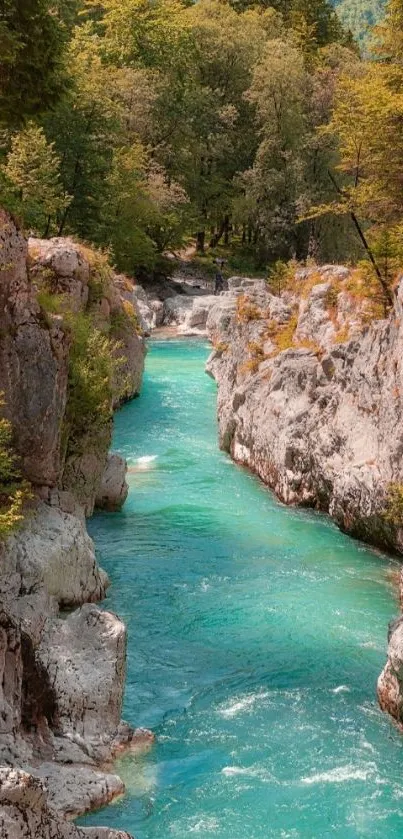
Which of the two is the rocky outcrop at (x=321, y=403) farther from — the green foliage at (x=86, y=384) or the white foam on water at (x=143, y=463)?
the green foliage at (x=86, y=384)

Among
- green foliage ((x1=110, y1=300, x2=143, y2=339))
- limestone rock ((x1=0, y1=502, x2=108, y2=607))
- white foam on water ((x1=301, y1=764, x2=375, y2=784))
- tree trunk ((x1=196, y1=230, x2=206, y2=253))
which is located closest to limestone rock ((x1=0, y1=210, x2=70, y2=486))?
limestone rock ((x1=0, y1=502, x2=108, y2=607))

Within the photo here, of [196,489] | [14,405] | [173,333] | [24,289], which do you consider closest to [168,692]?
[14,405]

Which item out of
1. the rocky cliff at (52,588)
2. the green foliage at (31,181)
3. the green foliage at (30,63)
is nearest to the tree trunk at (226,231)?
the green foliage at (31,181)

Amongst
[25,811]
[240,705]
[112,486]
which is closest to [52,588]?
[240,705]

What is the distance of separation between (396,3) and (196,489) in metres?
15.8

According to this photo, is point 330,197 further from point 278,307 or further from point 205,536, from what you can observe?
point 205,536

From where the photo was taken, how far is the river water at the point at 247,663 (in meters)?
12.2

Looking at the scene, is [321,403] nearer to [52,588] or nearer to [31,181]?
[52,588]

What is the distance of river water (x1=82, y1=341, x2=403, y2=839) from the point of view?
12180mm

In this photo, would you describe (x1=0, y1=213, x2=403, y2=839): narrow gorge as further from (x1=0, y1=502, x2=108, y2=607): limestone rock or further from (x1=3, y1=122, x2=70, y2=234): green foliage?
(x1=3, y1=122, x2=70, y2=234): green foliage

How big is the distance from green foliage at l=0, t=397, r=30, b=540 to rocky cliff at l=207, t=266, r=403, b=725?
9.22m

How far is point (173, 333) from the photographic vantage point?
57000mm

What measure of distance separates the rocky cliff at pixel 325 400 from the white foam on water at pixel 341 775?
8.41 meters

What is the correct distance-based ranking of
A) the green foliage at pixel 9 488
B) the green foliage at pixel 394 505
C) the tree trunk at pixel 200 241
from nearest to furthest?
the green foliage at pixel 9 488 → the green foliage at pixel 394 505 → the tree trunk at pixel 200 241
